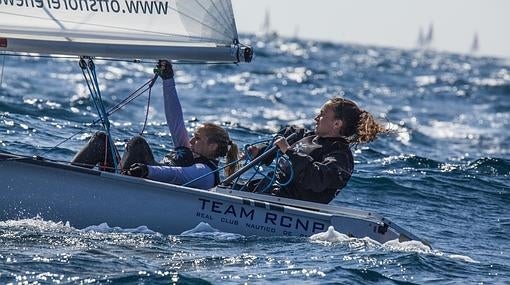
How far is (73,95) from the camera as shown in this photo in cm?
2184

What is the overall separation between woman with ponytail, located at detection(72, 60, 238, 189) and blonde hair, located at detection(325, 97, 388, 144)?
860mm

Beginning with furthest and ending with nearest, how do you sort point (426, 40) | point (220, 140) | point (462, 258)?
point (426, 40)
point (220, 140)
point (462, 258)

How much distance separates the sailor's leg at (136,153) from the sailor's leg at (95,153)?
146 mm

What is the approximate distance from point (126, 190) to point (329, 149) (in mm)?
1610

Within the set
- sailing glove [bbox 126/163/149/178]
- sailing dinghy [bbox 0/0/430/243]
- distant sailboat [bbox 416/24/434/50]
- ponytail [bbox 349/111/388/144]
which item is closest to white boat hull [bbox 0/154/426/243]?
sailing dinghy [bbox 0/0/430/243]

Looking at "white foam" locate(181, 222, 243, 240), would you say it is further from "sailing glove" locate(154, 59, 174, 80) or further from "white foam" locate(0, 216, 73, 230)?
"sailing glove" locate(154, 59, 174, 80)

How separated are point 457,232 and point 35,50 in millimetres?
4135

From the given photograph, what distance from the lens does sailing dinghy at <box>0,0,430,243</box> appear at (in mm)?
8703

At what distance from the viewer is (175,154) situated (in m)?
9.30

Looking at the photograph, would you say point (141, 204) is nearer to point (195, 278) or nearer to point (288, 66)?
point (195, 278)

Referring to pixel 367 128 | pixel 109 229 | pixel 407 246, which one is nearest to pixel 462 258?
pixel 407 246

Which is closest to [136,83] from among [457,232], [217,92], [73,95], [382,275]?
[217,92]

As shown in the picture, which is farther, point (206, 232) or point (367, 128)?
point (367, 128)

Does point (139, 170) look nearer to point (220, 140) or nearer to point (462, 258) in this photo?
point (220, 140)
